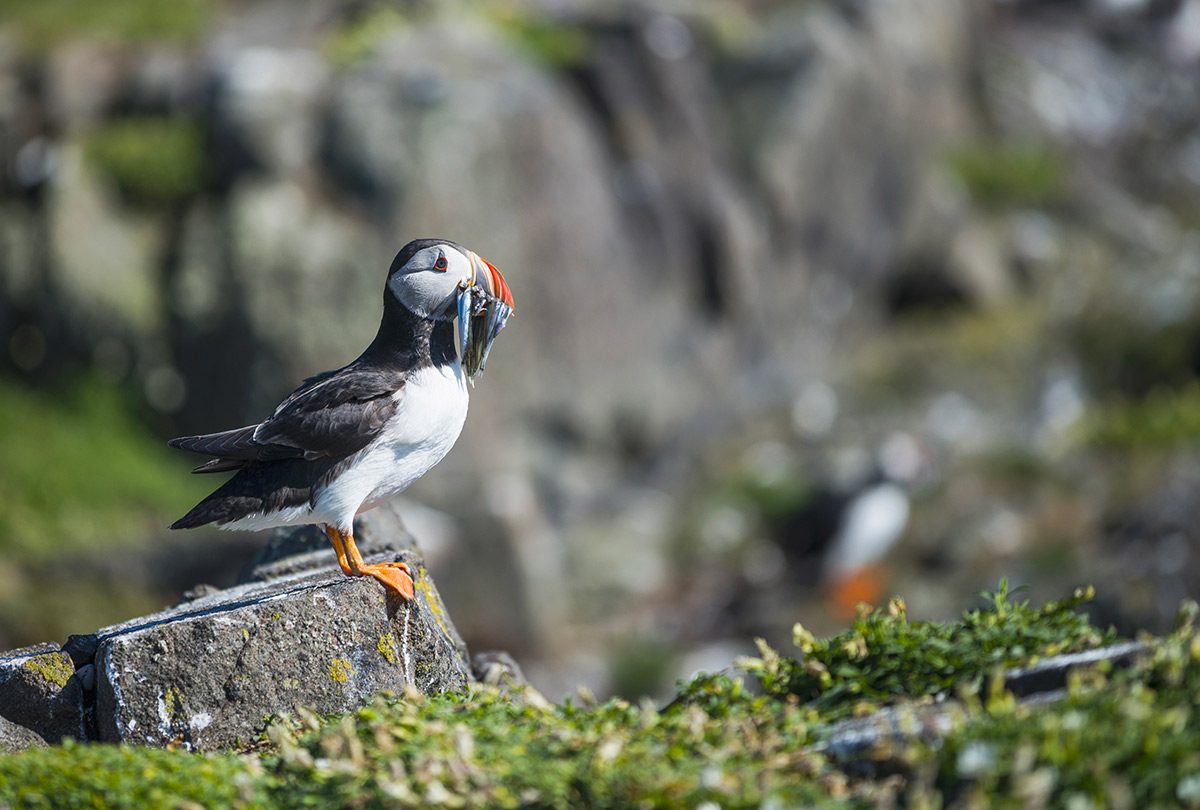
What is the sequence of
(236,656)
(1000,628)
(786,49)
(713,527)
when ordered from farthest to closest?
(786,49) → (713,527) → (236,656) → (1000,628)

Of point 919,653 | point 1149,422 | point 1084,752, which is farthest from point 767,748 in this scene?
point 1149,422

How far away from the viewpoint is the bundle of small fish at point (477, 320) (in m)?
5.31

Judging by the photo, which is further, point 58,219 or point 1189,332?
point 1189,332

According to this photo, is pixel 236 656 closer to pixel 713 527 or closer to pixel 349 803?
pixel 349 803

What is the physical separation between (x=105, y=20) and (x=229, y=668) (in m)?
16.9

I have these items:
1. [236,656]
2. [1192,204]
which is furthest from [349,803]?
[1192,204]

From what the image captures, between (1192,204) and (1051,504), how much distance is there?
11049mm

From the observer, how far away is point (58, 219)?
15.6 meters

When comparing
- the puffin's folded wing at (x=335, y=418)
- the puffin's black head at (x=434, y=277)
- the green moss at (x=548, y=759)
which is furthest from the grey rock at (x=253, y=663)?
the puffin's black head at (x=434, y=277)

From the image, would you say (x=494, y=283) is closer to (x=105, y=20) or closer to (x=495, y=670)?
(x=495, y=670)

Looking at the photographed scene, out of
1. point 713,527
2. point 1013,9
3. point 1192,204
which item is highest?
point 1013,9

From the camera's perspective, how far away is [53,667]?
502 centimetres

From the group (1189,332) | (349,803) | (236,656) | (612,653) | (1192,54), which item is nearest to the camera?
(349,803)

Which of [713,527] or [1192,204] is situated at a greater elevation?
[1192,204]
